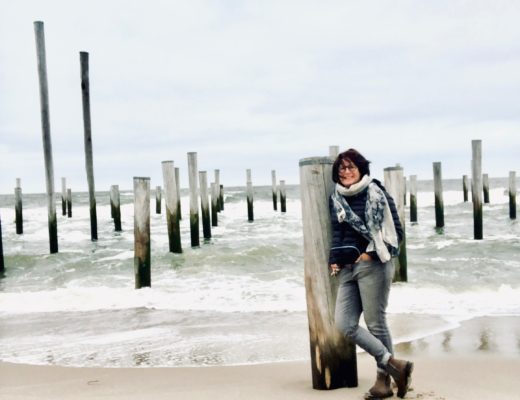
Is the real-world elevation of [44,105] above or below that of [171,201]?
above

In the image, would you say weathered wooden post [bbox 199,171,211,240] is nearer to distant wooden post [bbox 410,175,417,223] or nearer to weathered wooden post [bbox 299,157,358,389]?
distant wooden post [bbox 410,175,417,223]

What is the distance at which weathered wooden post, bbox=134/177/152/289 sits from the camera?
8.65m

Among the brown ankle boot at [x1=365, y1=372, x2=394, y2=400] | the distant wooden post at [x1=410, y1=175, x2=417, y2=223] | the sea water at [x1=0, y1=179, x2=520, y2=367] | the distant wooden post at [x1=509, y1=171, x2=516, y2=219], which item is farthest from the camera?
the distant wooden post at [x1=410, y1=175, x2=417, y2=223]

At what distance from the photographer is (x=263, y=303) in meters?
7.93

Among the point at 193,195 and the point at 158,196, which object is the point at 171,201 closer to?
the point at 193,195

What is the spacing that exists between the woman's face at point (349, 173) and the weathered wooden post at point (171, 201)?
9.71 m

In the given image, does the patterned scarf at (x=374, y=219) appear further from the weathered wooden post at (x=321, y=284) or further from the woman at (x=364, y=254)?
the weathered wooden post at (x=321, y=284)

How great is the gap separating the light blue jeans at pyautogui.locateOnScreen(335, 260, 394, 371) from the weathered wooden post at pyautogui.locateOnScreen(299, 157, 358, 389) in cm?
11

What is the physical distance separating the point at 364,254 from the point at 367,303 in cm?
28

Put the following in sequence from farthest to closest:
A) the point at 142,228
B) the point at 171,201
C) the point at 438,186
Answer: the point at 438,186 → the point at 171,201 → the point at 142,228

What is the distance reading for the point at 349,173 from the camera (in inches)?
133

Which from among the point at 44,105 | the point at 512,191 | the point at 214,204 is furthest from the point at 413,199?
the point at 44,105

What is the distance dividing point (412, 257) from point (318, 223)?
33.3 feet

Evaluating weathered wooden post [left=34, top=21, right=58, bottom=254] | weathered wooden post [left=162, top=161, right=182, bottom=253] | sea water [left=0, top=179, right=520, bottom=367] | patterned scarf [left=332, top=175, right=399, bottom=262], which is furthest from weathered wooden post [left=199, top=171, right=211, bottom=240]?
patterned scarf [left=332, top=175, right=399, bottom=262]
